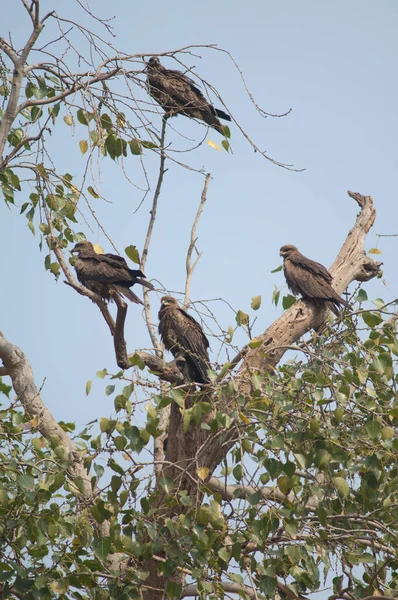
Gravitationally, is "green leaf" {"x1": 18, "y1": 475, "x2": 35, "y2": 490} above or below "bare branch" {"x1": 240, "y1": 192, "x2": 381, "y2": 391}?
below

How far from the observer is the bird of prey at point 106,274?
18.4ft

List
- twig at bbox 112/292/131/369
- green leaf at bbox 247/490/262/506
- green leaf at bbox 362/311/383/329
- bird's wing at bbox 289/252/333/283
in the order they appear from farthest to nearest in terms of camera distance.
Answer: bird's wing at bbox 289/252/333/283 → twig at bbox 112/292/131/369 → green leaf at bbox 362/311/383/329 → green leaf at bbox 247/490/262/506

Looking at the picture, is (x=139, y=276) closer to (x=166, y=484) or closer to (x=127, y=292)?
(x=127, y=292)

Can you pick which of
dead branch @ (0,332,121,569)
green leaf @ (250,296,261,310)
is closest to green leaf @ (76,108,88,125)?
green leaf @ (250,296,261,310)

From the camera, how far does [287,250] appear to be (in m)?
7.74

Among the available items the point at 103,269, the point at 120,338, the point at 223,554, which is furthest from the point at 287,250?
the point at 223,554

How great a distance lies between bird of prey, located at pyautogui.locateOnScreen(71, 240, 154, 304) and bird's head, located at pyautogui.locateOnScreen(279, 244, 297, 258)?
88.1 inches

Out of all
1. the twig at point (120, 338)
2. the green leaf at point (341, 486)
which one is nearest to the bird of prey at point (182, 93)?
the twig at point (120, 338)

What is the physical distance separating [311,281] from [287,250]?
1.30 m

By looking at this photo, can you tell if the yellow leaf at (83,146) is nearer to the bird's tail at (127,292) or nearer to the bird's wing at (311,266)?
the bird's tail at (127,292)

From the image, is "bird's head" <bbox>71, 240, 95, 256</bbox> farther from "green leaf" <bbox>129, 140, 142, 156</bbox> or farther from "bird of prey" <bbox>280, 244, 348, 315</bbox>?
"green leaf" <bbox>129, 140, 142, 156</bbox>

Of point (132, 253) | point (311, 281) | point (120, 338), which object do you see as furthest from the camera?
point (311, 281)

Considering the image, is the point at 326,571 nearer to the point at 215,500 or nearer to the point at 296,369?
the point at 215,500

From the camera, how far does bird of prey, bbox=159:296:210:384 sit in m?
5.53
